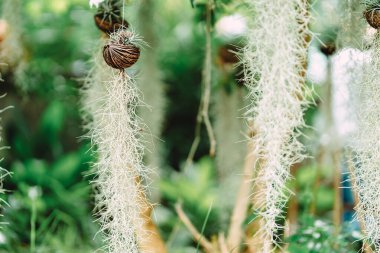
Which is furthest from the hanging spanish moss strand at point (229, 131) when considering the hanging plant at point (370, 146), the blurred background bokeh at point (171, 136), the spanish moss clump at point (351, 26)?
the hanging plant at point (370, 146)

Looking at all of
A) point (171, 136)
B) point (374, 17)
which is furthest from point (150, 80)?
point (171, 136)

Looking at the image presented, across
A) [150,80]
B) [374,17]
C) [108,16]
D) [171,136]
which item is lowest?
Result: [171,136]

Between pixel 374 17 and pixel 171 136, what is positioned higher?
pixel 374 17

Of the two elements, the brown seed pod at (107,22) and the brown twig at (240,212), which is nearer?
the brown seed pod at (107,22)

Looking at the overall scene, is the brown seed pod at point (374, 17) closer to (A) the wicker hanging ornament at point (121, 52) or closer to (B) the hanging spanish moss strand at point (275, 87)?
(B) the hanging spanish moss strand at point (275, 87)

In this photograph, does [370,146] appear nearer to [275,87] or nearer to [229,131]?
[275,87]
